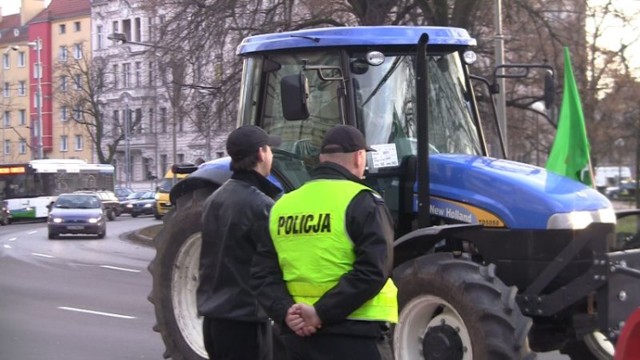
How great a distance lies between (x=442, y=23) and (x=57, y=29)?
71.4 m

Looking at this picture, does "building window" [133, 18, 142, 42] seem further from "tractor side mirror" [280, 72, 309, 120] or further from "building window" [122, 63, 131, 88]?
"tractor side mirror" [280, 72, 309, 120]

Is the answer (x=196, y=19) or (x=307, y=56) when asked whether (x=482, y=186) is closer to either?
(x=307, y=56)

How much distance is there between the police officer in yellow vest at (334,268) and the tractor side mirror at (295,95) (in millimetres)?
2050

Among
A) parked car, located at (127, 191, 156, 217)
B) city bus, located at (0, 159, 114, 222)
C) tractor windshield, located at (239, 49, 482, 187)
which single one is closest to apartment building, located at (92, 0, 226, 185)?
parked car, located at (127, 191, 156, 217)

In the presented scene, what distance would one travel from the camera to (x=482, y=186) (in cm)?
614

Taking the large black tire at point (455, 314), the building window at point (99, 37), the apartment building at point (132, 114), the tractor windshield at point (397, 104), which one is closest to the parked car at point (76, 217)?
the apartment building at point (132, 114)

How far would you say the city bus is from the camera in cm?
4425

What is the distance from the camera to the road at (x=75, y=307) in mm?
9094

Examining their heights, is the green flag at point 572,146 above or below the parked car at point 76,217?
above

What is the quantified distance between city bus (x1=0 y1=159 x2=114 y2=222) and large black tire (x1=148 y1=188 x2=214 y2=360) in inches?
1534

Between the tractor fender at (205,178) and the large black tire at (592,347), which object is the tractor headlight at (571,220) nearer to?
the large black tire at (592,347)

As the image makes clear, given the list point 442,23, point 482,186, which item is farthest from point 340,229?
point 442,23

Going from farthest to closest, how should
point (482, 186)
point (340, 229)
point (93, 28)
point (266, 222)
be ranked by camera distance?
point (93, 28), point (482, 186), point (266, 222), point (340, 229)

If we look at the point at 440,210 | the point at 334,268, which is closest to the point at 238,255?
the point at 334,268
